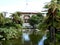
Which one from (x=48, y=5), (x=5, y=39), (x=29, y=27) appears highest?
(x=48, y=5)

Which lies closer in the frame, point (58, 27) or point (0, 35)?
point (58, 27)

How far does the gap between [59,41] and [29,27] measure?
33.3 m

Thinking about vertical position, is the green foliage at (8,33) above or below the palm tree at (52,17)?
below

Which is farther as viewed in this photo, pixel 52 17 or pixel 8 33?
pixel 8 33

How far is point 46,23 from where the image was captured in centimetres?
2409

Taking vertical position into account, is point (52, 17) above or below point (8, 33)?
above

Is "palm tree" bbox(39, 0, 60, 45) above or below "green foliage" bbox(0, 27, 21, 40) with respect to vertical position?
above

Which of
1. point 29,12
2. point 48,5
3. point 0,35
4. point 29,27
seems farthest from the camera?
point 29,12

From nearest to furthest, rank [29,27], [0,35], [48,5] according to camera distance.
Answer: [48,5], [0,35], [29,27]

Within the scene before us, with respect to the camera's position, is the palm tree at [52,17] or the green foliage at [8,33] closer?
the palm tree at [52,17]

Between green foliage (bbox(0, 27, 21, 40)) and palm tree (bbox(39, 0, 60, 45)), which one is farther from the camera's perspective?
green foliage (bbox(0, 27, 21, 40))

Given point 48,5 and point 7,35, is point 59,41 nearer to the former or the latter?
point 48,5

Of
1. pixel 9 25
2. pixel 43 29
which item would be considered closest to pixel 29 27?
pixel 9 25

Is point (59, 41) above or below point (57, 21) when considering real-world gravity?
below
